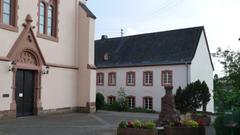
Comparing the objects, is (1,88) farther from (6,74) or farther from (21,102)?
(21,102)

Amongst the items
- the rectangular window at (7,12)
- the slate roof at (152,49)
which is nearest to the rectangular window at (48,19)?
the rectangular window at (7,12)

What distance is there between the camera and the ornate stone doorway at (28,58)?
1770cm

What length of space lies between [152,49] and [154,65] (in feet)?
9.83

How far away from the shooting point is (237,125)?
9555mm

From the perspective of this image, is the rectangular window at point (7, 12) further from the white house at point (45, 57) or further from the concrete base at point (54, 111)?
the concrete base at point (54, 111)

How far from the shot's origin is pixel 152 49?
123 feet

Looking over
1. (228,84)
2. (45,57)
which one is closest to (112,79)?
(45,57)

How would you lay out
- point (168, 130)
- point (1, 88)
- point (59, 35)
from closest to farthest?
point (168, 130) → point (1, 88) → point (59, 35)

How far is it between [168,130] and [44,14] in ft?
42.0

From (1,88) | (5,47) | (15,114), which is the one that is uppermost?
(5,47)

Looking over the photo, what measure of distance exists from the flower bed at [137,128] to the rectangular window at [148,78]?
24.4m

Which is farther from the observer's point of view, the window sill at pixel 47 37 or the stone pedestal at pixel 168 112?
the window sill at pixel 47 37

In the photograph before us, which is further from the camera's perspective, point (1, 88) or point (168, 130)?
point (1, 88)

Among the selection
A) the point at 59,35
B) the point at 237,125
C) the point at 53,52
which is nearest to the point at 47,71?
the point at 53,52
